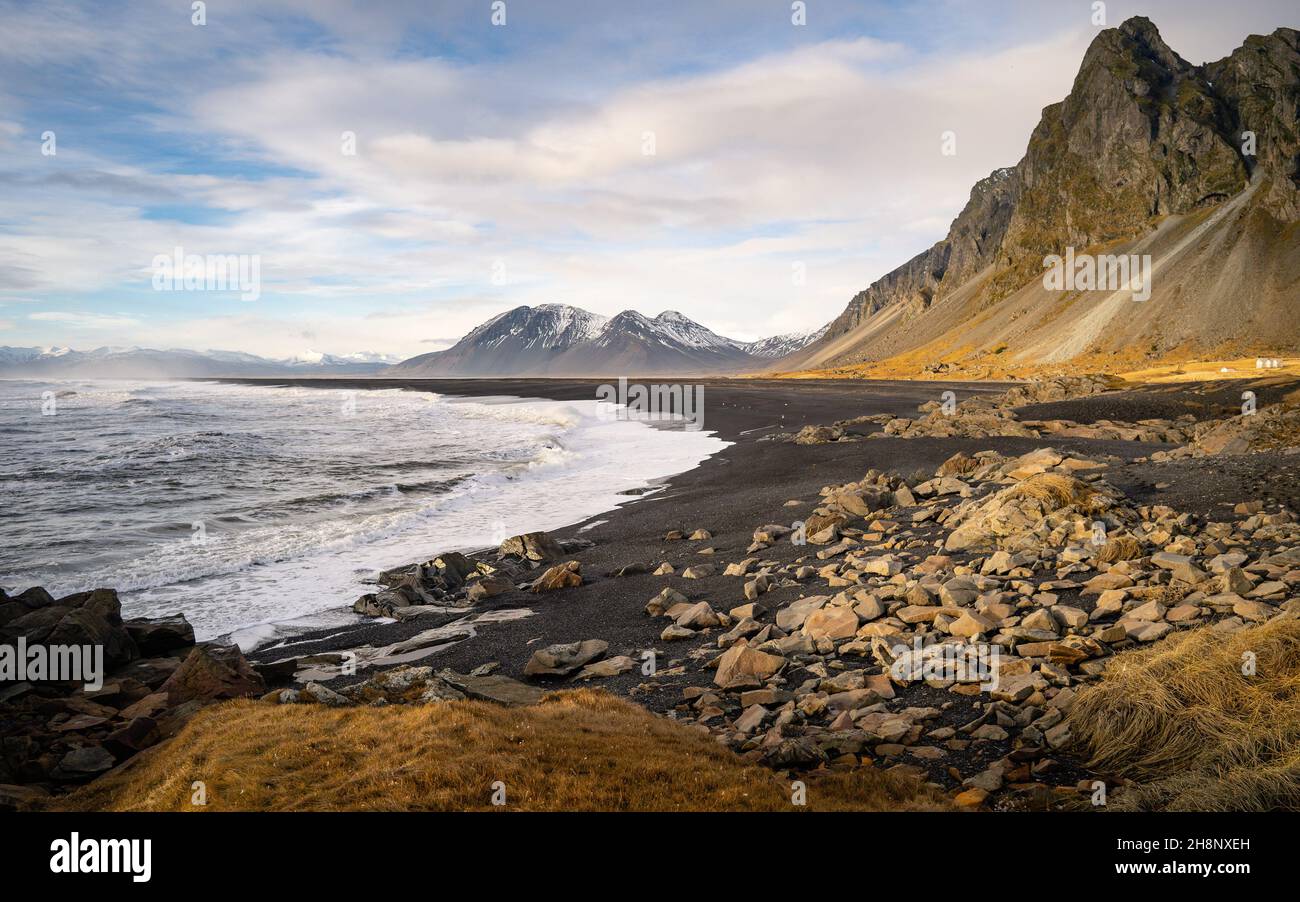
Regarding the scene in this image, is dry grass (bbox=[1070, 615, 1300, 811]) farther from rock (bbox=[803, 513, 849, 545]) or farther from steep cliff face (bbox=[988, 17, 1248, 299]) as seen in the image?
steep cliff face (bbox=[988, 17, 1248, 299])

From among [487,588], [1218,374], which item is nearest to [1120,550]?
[487,588]

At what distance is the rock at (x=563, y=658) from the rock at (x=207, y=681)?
13.0ft

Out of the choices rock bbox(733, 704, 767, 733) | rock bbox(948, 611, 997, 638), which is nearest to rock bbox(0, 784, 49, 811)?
rock bbox(733, 704, 767, 733)

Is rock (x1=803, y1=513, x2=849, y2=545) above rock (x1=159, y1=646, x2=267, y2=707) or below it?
above

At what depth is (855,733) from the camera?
6.52 m

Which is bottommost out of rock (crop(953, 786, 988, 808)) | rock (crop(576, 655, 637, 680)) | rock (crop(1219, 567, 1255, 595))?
rock (crop(576, 655, 637, 680))

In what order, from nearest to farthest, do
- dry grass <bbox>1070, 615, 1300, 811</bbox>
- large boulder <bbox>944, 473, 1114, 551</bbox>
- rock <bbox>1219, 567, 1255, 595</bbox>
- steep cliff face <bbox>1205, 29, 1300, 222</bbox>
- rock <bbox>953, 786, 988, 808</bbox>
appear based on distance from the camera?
dry grass <bbox>1070, 615, 1300, 811</bbox> → rock <bbox>953, 786, 988, 808</bbox> → rock <bbox>1219, 567, 1255, 595</bbox> → large boulder <bbox>944, 473, 1114, 551</bbox> → steep cliff face <bbox>1205, 29, 1300, 222</bbox>

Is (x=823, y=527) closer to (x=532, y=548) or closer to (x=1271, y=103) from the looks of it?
(x=532, y=548)

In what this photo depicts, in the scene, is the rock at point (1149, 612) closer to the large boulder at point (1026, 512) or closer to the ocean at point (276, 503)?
the large boulder at point (1026, 512)

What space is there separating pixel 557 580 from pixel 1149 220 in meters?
145

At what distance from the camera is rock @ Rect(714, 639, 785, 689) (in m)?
8.47

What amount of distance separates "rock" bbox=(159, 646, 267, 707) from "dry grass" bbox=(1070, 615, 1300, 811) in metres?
10.5
